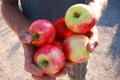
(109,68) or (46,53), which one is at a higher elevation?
(46,53)

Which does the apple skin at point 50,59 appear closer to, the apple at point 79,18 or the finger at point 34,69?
the finger at point 34,69

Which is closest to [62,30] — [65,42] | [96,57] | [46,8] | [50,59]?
[65,42]

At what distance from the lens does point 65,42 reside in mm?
1190

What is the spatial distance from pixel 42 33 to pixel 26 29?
22cm

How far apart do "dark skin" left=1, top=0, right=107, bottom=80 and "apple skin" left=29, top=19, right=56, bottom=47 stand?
0.09 ft

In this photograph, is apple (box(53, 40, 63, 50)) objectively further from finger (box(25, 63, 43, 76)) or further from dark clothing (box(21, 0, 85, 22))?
dark clothing (box(21, 0, 85, 22))

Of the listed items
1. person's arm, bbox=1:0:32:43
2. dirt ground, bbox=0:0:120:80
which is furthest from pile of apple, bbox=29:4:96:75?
dirt ground, bbox=0:0:120:80

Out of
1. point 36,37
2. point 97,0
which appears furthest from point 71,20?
point 97,0

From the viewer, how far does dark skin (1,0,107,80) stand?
1.16 meters

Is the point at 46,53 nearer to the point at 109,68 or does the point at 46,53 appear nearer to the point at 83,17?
the point at 83,17

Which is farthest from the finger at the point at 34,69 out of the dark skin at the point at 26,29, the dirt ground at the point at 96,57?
the dirt ground at the point at 96,57

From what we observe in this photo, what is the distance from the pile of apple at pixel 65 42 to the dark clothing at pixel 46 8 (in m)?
→ 0.28

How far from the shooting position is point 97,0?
1521mm

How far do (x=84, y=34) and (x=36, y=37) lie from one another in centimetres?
23
